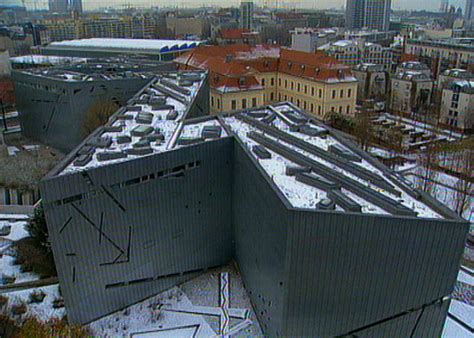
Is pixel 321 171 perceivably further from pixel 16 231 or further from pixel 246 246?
pixel 16 231

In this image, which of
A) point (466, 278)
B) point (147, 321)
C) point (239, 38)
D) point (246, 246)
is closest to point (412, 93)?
point (466, 278)

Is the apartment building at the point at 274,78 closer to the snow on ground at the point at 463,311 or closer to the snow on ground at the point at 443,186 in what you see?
the snow on ground at the point at 443,186

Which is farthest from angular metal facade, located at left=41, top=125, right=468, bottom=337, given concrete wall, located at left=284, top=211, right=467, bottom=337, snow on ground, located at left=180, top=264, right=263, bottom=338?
snow on ground, located at left=180, top=264, right=263, bottom=338

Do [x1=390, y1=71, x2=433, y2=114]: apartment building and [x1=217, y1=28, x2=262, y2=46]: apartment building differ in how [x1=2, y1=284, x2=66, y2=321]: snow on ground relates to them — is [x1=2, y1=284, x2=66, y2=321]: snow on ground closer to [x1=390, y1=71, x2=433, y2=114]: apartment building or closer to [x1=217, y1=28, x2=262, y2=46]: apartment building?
[x1=390, y1=71, x2=433, y2=114]: apartment building

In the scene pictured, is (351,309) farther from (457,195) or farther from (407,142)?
(407,142)

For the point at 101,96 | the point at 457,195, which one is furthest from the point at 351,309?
the point at 101,96

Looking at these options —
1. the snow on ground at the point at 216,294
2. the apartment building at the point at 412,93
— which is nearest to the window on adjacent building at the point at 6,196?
the snow on ground at the point at 216,294

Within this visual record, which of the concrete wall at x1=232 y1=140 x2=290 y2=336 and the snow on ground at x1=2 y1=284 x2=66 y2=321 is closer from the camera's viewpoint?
the concrete wall at x1=232 y1=140 x2=290 y2=336

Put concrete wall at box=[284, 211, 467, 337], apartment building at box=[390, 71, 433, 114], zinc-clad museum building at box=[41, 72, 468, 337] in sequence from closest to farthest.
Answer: concrete wall at box=[284, 211, 467, 337] < zinc-clad museum building at box=[41, 72, 468, 337] < apartment building at box=[390, 71, 433, 114]
